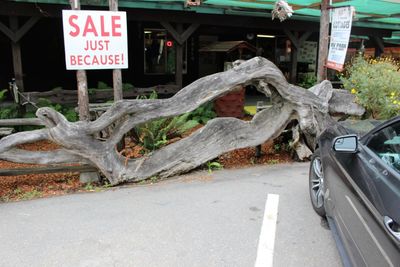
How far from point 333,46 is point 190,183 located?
381cm

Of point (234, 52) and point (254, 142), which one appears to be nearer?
point (254, 142)

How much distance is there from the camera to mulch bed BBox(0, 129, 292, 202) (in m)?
5.22

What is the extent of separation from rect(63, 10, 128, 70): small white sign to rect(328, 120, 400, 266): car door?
3.41 m

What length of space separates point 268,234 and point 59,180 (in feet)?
11.2

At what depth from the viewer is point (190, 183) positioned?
5.43m

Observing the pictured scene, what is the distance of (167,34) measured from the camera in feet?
45.5

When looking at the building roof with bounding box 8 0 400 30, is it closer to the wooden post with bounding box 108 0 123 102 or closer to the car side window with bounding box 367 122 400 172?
the wooden post with bounding box 108 0 123 102

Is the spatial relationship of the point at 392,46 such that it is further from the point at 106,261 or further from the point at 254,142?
the point at 106,261

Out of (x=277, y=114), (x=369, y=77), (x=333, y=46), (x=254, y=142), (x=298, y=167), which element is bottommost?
(x=298, y=167)

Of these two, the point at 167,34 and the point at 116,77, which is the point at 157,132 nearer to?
the point at 116,77

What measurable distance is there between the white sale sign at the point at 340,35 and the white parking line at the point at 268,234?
3207 mm

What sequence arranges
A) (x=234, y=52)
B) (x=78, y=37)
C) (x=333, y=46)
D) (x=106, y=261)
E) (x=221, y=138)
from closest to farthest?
(x=106, y=261) → (x=78, y=37) → (x=221, y=138) → (x=333, y=46) → (x=234, y=52)

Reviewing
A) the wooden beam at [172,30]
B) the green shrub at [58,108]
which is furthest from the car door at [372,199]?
the wooden beam at [172,30]

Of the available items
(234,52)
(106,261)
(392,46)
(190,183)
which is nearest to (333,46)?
(190,183)
